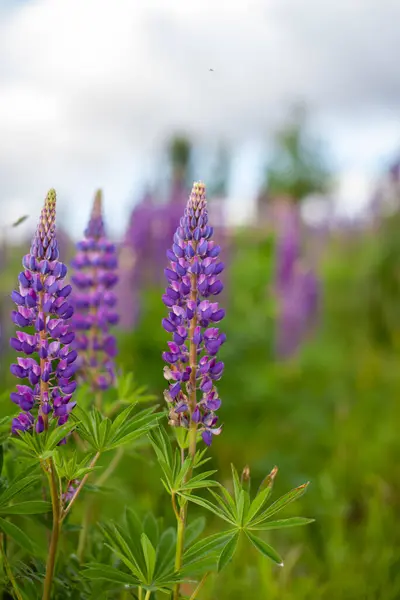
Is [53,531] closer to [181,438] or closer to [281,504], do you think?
[181,438]

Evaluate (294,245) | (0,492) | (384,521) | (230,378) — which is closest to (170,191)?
A: (294,245)

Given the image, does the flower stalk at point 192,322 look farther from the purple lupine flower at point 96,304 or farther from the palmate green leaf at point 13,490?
the purple lupine flower at point 96,304

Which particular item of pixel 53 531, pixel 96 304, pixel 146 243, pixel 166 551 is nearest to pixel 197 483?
pixel 53 531

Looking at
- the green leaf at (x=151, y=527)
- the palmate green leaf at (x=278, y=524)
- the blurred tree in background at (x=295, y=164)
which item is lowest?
the green leaf at (x=151, y=527)

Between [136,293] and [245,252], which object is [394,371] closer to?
[136,293]

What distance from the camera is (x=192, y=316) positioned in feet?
4.32

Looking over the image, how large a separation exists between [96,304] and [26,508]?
65cm

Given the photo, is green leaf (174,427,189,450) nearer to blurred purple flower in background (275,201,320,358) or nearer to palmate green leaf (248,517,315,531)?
palmate green leaf (248,517,315,531)

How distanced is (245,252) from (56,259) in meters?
7.10

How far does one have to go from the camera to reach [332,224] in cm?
1122

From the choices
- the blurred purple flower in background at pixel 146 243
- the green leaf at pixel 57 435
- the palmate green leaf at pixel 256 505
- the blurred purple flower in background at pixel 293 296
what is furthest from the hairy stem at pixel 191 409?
the blurred purple flower in background at pixel 146 243

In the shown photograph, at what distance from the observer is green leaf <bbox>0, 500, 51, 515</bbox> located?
1.32 metres

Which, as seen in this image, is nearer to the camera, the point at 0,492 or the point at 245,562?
the point at 0,492

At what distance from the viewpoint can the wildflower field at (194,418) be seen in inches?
50.6
